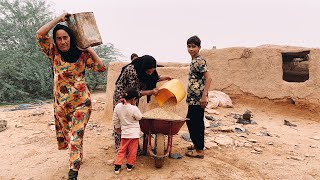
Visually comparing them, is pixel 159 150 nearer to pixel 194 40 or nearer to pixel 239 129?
pixel 194 40

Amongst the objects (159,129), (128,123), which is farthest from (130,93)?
(159,129)

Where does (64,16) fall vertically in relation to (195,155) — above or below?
above

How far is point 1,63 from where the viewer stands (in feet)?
36.8

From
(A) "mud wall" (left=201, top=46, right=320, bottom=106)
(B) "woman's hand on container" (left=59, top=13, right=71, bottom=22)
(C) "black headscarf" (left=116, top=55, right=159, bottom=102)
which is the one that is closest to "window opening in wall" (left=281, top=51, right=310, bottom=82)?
(A) "mud wall" (left=201, top=46, right=320, bottom=106)

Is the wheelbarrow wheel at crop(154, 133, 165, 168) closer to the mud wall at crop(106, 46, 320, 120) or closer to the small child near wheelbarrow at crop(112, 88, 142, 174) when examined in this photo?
the small child near wheelbarrow at crop(112, 88, 142, 174)

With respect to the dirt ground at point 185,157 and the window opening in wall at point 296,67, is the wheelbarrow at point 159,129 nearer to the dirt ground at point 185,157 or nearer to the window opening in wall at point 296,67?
the dirt ground at point 185,157

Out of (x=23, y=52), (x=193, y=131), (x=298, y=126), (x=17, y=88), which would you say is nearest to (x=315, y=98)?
(x=298, y=126)

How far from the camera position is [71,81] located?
3271 millimetres

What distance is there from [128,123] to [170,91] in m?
0.73

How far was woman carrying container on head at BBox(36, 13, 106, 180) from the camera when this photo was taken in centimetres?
312

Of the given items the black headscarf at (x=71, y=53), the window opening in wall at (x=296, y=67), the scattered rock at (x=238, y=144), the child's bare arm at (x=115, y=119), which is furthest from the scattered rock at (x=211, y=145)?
the window opening in wall at (x=296, y=67)

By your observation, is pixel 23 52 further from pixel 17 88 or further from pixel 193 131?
pixel 193 131

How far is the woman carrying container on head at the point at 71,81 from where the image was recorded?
3.12 metres

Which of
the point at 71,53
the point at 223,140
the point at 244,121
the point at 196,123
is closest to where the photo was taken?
the point at 71,53
